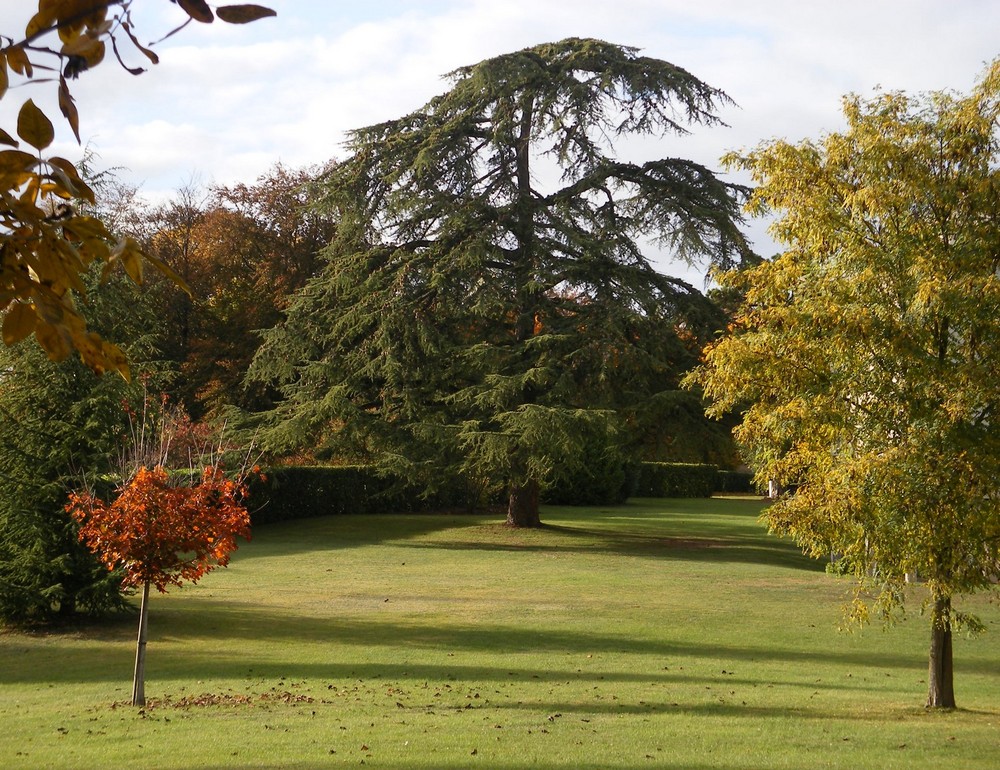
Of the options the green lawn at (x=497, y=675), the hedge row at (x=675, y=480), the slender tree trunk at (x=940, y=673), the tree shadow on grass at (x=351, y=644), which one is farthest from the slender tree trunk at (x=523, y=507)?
the hedge row at (x=675, y=480)

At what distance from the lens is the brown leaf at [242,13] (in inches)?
75.3

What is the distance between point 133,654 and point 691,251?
19918 mm

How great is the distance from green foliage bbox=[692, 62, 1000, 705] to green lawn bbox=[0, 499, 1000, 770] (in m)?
1.77

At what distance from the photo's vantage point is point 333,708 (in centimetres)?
1070

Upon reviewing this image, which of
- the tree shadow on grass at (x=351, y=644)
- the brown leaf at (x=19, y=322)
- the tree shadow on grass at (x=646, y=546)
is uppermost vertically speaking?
the brown leaf at (x=19, y=322)

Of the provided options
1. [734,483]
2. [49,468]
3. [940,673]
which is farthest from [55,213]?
[734,483]

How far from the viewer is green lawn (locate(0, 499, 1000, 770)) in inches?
350

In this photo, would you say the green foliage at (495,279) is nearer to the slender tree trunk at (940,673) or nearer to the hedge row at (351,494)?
the hedge row at (351,494)

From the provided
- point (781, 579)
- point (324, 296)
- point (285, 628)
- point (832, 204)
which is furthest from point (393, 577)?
point (832, 204)

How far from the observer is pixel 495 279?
1211 inches

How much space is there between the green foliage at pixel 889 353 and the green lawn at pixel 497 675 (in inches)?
69.8

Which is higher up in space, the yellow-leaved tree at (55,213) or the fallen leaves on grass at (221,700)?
the yellow-leaved tree at (55,213)

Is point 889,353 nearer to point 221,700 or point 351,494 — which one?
point 221,700

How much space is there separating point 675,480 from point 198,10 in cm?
5618
